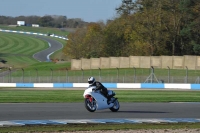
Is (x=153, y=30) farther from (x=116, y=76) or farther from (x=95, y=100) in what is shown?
(x=95, y=100)

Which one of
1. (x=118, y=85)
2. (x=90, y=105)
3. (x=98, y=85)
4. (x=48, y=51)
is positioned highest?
(x=48, y=51)

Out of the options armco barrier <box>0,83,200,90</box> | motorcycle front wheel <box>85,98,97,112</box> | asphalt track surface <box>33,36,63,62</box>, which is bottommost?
armco barrier <box>0,83,200,90</box>

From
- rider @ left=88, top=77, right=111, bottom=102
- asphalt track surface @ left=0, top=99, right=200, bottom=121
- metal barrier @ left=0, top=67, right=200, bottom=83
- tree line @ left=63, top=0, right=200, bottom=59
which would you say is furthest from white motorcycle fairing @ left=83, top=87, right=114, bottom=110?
tree line @ left=63, top=0, right=200, bottom=59

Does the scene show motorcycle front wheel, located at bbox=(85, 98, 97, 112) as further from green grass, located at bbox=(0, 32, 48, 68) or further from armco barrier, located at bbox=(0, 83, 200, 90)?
green grass, located at bbox=(0, 32, 48, 68)

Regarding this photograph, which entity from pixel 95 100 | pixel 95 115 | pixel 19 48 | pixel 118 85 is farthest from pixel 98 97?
pixel 19 48

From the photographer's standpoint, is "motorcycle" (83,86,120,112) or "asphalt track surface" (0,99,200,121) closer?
"asphalt track surface" (0,99,200,121)

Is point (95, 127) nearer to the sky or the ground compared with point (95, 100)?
nearer to the ground

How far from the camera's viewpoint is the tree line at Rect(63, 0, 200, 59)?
266 ft

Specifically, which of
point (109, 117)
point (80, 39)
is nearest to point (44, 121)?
point (109, 117)

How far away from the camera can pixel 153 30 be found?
82750mm

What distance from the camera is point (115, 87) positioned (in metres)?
54.9

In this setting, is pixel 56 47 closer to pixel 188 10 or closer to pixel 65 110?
pixel 188 10

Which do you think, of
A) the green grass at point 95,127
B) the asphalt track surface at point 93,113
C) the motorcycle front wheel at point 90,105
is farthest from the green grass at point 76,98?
A: the green grass at point 95,127

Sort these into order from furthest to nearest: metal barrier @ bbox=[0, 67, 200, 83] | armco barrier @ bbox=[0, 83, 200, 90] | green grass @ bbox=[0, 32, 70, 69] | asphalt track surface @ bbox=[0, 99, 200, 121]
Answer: green grass @ bbox=[0, 32, 70, 69] < metal barrier @ bbox=[0, 67, 200, 83] < armco barrier @ bbox=[0, 83, 200, 90] < asphalt track surface @ bbox=[0, 99, 200, 121]
